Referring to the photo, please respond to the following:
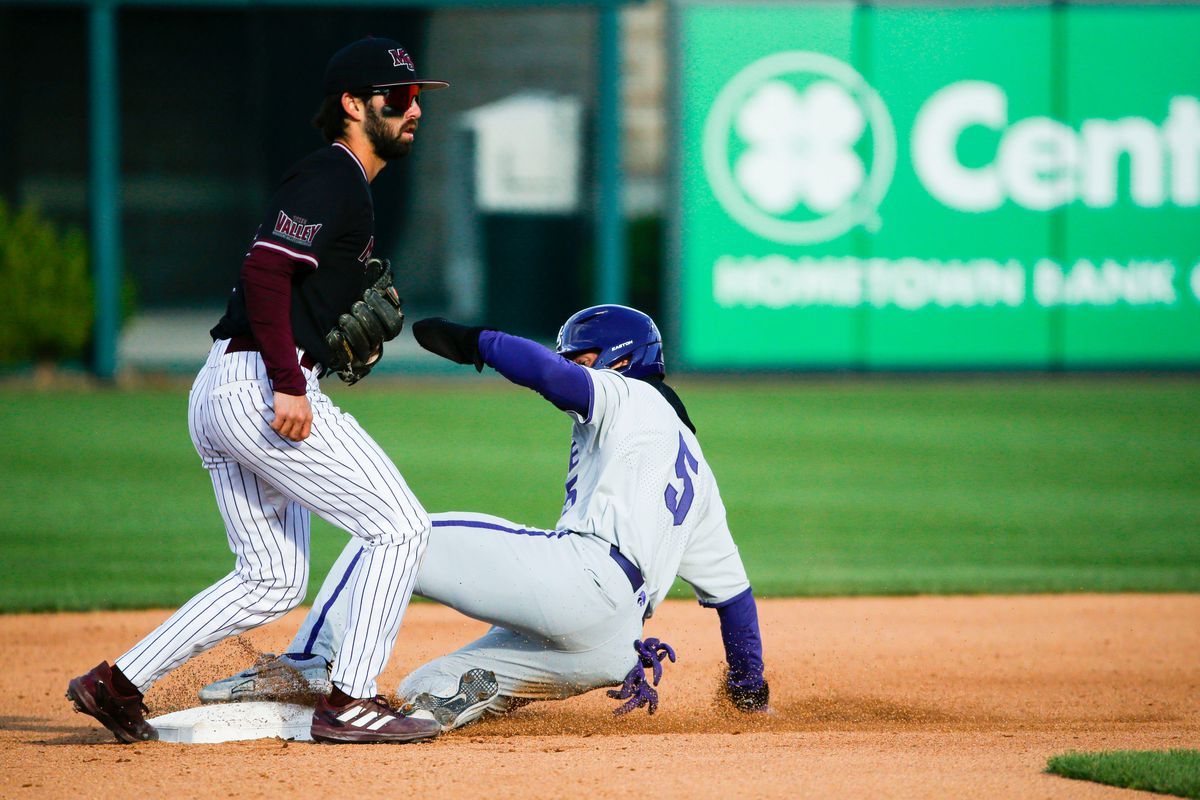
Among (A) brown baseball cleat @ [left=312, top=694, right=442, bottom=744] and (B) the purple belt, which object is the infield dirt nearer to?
(A) brown baseball cleat @ [left=312, top=694, right=442, bottom=744]

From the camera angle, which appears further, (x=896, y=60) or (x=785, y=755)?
(x=896, y=60)

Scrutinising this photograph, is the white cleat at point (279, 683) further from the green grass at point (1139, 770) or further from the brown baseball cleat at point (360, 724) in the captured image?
the green grass at point (1139, 770)

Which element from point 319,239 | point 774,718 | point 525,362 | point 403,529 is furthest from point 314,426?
point 774,718

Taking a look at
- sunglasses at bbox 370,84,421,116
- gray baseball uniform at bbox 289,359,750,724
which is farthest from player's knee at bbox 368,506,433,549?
sunglasses at bbox 370,84,421,116

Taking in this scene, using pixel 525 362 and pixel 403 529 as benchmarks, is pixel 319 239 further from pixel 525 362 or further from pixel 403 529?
pixel 403 529

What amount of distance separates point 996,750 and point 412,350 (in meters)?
12.3

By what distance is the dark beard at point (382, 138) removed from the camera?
3.67 m

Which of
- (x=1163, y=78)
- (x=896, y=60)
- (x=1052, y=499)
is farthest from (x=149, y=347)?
(x=1163, y=78)

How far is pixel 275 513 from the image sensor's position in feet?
12.3

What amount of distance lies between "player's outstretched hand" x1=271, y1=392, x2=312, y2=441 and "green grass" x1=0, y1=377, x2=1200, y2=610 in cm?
295

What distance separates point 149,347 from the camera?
49.1 feet

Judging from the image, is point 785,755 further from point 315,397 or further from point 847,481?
point 847,481

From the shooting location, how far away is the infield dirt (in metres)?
3.33

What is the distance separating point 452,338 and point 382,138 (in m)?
0.53
